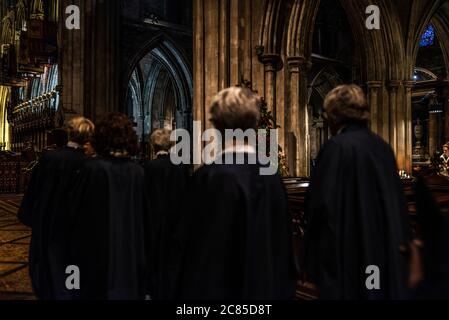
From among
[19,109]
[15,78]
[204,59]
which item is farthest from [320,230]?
[19,109]

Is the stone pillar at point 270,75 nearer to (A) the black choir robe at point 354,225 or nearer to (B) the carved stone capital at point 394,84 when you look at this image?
(B) the carved stone capital at point 394,84

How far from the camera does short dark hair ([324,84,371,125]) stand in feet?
6.97

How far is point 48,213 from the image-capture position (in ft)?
11.0

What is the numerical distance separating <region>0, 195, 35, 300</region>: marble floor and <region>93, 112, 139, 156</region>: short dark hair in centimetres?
185

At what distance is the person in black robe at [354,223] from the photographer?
2.01 m

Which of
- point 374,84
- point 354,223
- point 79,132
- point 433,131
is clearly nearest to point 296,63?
point 374,84

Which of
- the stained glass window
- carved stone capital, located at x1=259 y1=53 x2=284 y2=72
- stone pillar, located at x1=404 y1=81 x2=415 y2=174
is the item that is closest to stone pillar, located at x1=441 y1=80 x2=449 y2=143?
the stained glass window

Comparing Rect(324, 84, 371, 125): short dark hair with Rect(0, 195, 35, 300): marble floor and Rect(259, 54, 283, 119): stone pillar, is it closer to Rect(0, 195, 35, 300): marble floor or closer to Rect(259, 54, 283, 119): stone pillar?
Rect(0, 195, 35, 300): marble floor

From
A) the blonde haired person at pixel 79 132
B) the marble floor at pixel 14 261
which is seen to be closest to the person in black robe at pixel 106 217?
the blonde haired person at pixel 79 132

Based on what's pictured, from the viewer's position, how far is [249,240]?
186 centimetres

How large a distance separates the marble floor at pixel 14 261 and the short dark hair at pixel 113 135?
1.85m

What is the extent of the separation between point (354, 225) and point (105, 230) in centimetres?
149

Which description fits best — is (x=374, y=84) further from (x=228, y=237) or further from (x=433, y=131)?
(x=228, y=237)

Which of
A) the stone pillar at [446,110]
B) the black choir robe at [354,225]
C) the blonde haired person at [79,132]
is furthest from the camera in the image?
the stone pillar at [446,110]
